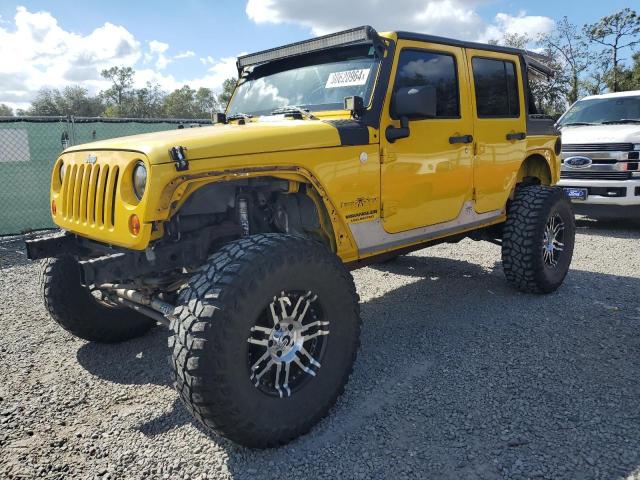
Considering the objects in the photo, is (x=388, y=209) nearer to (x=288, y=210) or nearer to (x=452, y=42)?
(x=288, y=210)

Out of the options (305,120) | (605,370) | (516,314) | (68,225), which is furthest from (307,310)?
(516,314)

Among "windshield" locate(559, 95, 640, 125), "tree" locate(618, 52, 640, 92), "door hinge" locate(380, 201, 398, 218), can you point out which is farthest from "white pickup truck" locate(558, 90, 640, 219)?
"tree" locate(618, 52, 640, 92)

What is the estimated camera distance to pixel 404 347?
3895 mm

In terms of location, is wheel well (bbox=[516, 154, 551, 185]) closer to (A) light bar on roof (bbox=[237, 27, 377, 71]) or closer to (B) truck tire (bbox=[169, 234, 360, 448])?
(A) light bar on roof (bbox=[237, 27, 377, 71])

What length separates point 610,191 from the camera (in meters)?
7.83

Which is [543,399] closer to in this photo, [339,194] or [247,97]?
[339,194]

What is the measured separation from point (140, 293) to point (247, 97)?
74.8 inches

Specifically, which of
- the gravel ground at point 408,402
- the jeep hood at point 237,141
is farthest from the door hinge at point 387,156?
Result: the gravel ground at point 408,402

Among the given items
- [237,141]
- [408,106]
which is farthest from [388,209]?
[237,141]

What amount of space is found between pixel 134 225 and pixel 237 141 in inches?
27.1

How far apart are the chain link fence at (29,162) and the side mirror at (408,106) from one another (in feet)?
18.4

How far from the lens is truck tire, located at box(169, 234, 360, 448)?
94.1 inches

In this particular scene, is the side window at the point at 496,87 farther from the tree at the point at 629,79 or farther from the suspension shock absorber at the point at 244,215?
the tree at the point at 629,79

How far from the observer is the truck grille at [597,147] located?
7.62 metres
